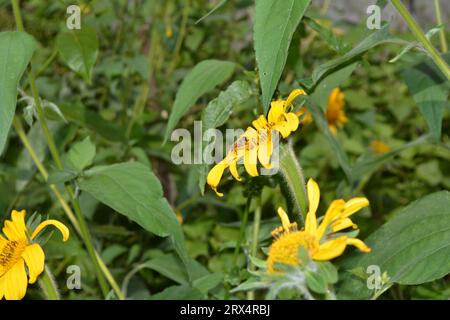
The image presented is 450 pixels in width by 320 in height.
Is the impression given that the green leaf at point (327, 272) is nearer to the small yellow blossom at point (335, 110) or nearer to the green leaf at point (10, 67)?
the green leaf at point (10, 67)

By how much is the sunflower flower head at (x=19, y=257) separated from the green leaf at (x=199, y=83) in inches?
9.1

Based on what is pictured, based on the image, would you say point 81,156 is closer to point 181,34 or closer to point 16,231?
point 16,231

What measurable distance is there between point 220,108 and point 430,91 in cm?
29

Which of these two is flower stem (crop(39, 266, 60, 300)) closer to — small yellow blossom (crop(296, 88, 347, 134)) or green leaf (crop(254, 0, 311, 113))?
green leaf (crop(254, 0, 311, 113))

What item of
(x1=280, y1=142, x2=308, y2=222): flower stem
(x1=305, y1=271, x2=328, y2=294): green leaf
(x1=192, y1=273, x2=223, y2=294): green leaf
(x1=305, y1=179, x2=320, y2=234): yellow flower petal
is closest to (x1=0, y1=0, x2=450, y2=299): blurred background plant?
(x1=192, y1=273, x2=223, y2=294): green leaf

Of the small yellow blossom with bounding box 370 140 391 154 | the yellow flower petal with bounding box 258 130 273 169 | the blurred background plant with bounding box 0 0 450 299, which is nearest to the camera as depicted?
the yellow flower petal with bounding box 258 130 273 169

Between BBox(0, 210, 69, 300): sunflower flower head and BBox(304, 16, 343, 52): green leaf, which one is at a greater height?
BBox(304, 16, 343, 52): green leaf

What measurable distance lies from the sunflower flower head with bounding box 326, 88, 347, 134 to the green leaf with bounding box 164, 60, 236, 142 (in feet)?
2.66

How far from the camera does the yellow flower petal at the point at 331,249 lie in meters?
0.64

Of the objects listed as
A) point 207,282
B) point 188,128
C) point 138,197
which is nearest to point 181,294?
point 207,282

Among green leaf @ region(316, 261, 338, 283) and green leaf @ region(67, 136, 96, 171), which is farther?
green leaf @ region(67, 136, 96, 171)

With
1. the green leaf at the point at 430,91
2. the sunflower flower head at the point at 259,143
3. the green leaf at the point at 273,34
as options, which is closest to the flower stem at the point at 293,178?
the sunflower flower head at the point at 259,143

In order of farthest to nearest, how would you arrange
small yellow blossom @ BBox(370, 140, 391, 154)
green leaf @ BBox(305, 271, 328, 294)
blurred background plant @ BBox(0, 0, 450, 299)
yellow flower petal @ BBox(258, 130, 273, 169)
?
small yellow blossom @ BBox(370, 140, 391, 154) → blurred background plant @ BBox(0, 0, 450, 299) → yellow flower petal @ BBox(258, 130, 273, 169) → green leaf @ BBox(305, 271, 328, 294)

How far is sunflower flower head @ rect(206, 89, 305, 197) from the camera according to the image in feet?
2.53
